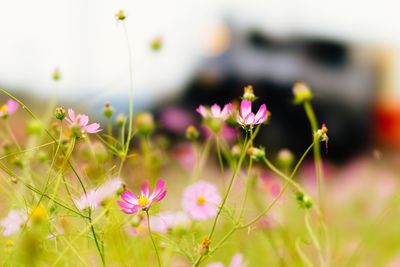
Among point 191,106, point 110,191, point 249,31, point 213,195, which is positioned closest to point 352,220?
point 213,195

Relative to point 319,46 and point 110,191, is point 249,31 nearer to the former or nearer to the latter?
point 319,46

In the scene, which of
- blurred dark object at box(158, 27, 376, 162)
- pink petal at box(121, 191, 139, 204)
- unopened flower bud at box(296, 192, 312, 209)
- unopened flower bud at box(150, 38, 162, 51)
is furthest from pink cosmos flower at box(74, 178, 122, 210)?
blurred dark object at box(158, 27, 376, 162)

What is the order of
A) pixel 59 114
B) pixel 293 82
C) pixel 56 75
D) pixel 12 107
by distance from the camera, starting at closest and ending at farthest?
1. pixel 59 114
2. pixel 12 107
3. pixel 56 75
4. pixel 293 82

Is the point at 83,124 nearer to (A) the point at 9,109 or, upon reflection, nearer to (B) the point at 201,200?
(A) the point at 9,109

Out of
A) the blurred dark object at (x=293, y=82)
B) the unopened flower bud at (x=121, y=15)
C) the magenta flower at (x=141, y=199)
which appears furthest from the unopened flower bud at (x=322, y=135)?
the blurred dark object at (x=293, y=82)

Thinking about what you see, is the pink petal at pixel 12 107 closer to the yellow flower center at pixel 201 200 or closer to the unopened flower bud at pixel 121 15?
the unopened flower bud at pixel 121 15

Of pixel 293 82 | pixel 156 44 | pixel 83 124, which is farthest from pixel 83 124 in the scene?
pixel 293 82
